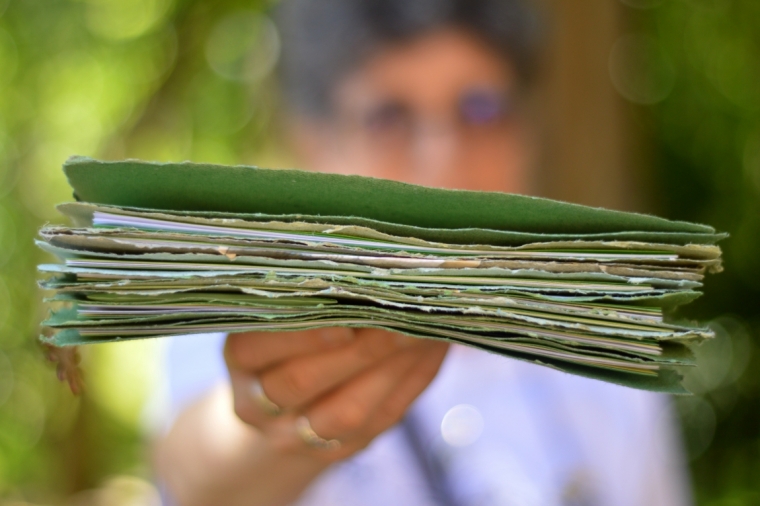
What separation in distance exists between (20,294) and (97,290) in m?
3.44

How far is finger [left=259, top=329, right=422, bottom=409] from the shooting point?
461 millimetres

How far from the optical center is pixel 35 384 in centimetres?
324

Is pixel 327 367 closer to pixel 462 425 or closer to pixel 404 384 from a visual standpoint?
pixel 404 384

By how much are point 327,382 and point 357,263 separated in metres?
0.13

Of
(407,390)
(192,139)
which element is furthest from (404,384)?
(192,139)

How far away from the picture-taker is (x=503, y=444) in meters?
0.88

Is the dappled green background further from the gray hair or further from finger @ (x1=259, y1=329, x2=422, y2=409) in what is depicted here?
finger @ (x1=259, y1=329, x2=422, y2=409)

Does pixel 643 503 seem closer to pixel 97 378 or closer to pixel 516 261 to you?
pixel 516 261

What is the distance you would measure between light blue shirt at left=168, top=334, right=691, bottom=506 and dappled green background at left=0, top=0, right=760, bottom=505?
1.14 metres

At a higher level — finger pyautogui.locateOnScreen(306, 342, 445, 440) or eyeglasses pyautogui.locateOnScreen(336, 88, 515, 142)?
eyeglasses pyautogui.locateOnScreen(336, 88, 515, 142)

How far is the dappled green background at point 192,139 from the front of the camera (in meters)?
2.49

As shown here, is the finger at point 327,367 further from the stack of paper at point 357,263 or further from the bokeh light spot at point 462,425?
the bokeh light spot at point 462,425

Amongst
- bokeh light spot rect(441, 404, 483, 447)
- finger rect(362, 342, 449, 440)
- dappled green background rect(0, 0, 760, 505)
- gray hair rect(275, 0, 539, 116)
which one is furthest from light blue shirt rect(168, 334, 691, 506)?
dappled green background rect(0, 0, 760, 505)

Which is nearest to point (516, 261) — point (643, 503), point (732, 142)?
point (643, 503)
